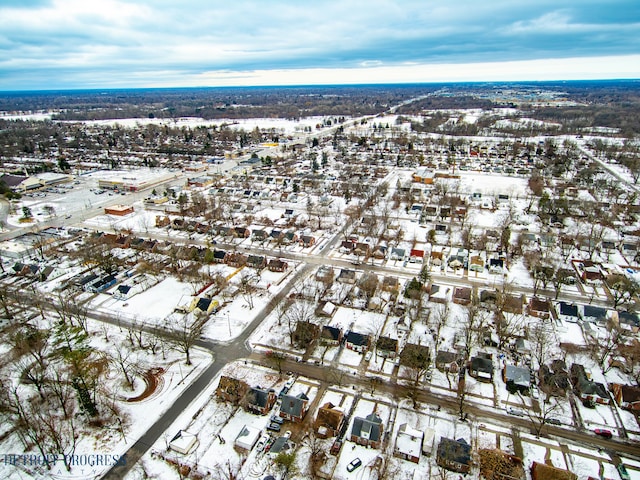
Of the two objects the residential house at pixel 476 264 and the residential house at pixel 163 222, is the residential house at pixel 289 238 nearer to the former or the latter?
the residential house at pixel 163 222

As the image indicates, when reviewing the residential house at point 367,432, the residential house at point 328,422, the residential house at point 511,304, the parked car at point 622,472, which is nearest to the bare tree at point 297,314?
the residential house at point 328,422

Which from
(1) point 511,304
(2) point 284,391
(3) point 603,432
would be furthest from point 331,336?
(3) point 603,432

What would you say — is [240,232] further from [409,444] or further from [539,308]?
[539,308]

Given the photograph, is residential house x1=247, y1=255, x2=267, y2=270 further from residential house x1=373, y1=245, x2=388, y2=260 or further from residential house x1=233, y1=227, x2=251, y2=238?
residential house x1=373, y1=245, x2=388, y2=260

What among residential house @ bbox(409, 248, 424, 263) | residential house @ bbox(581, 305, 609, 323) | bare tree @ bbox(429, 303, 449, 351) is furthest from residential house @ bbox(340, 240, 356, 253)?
residential house @ bbox(581, 305, 609, 323)

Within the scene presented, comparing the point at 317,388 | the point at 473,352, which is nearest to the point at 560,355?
the point at 473,352
